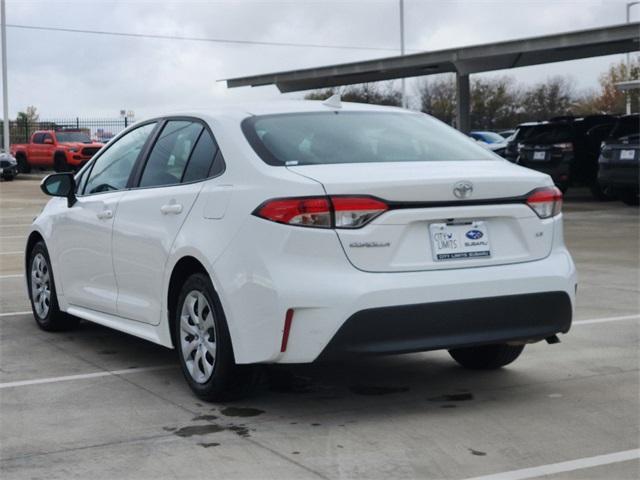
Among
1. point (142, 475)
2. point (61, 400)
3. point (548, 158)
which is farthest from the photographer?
point (548, 158)

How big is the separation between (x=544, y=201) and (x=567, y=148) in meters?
17.7

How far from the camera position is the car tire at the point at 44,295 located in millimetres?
8227

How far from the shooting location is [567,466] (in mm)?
4793

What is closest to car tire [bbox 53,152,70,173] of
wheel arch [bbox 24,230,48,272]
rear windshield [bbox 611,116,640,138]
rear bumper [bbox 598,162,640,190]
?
rear windshield [bbox 611,116,640,138]

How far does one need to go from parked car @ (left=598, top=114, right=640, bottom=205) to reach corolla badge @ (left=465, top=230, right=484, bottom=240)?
1496cm

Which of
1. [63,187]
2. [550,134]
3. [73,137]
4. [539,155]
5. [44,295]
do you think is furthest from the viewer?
[73,137]

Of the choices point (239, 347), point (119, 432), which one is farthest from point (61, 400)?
point (239, 347)

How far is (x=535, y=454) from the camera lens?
497 cm

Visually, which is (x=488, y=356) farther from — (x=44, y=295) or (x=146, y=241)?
(x=44, y=295)

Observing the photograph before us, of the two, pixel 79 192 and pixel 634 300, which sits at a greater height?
pixel 79 192

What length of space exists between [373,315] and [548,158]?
18.4m

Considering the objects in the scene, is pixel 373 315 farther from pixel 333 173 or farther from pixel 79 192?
pixel 79 192

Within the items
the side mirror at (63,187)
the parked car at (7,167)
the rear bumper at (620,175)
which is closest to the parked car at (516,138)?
the rear bumper at (620,175)

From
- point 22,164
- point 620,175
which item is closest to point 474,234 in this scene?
point 620,175
